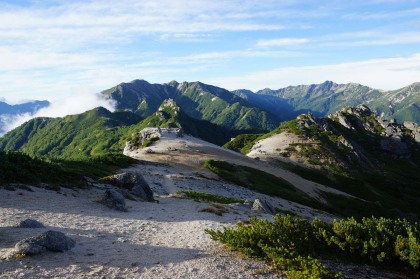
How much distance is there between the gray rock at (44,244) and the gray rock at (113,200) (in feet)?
33.2

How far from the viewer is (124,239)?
19.0 metres

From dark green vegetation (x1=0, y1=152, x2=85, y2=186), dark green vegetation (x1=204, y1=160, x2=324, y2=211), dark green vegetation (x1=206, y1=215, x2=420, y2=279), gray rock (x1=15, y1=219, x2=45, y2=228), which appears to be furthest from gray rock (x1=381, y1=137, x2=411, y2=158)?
gray rock (x1=15, y1=219, x2=45, y2=228)

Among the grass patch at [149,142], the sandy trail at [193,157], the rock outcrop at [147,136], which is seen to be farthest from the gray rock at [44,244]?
the rock outcrop at [147,136]

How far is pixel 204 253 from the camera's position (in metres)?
16.5

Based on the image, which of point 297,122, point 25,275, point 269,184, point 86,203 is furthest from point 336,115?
point 25,275

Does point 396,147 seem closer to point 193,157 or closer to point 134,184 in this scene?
point 193,157

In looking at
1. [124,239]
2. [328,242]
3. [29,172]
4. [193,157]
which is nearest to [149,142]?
[193,157]

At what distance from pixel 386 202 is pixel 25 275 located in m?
94.2

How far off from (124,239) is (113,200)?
29.8 ft

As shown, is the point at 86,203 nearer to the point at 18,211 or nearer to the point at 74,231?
the point at 18,211

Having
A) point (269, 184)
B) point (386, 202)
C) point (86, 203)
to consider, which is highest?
point (86, 203)

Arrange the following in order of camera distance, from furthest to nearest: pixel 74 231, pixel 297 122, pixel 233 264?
1. pixel 297 122
2. pixel 74 231
3. pixel 233 264

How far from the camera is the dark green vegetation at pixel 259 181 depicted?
57.8 metres

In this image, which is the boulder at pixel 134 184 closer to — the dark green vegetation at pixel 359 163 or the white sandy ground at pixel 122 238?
the white sandy ground at pixel 122 238
